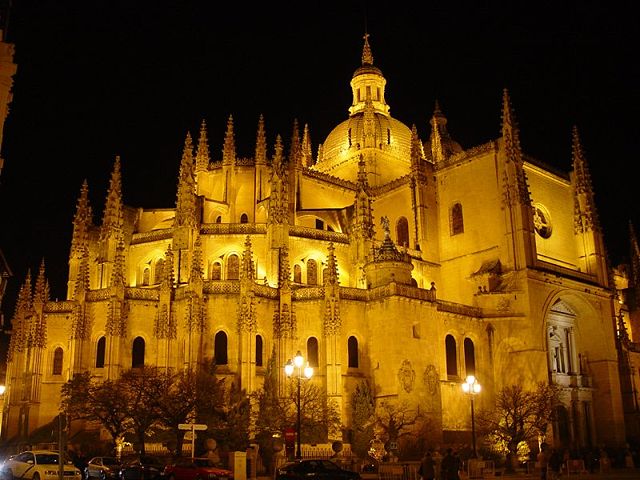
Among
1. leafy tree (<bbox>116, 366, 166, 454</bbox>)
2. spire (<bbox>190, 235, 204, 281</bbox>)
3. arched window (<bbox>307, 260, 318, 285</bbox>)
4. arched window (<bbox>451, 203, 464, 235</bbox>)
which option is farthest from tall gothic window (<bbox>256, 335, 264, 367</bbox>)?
arched window (<bbox>451, 203, 464, 235</bbox>)

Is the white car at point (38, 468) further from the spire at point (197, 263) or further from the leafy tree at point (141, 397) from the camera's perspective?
the spire at point (197, 263)

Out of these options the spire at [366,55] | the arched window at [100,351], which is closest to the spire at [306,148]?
the spire at [366,55]

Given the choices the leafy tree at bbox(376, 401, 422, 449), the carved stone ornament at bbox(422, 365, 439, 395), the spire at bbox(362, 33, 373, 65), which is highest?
the spire at bbox(362, 33, 373, 65)

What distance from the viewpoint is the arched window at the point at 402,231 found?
52.5 metres

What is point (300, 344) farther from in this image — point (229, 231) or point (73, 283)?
point (73, 283)

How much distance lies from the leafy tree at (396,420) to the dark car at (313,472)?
14.4m

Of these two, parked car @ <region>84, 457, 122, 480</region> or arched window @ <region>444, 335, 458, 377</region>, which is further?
arched window @ <region>444, 335, 458, 377</region>

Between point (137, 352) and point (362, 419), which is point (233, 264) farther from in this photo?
point (362, 419)

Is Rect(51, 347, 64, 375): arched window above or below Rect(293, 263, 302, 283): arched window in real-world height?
below

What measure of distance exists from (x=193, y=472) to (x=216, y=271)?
23003 mm

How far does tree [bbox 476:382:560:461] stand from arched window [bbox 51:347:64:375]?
881 inches

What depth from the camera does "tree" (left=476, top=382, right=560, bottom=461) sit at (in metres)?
39.3

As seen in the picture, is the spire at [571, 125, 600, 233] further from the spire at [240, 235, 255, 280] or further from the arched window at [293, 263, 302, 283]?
the spire at [240, 235, 255, 280]

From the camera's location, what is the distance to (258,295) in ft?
133
